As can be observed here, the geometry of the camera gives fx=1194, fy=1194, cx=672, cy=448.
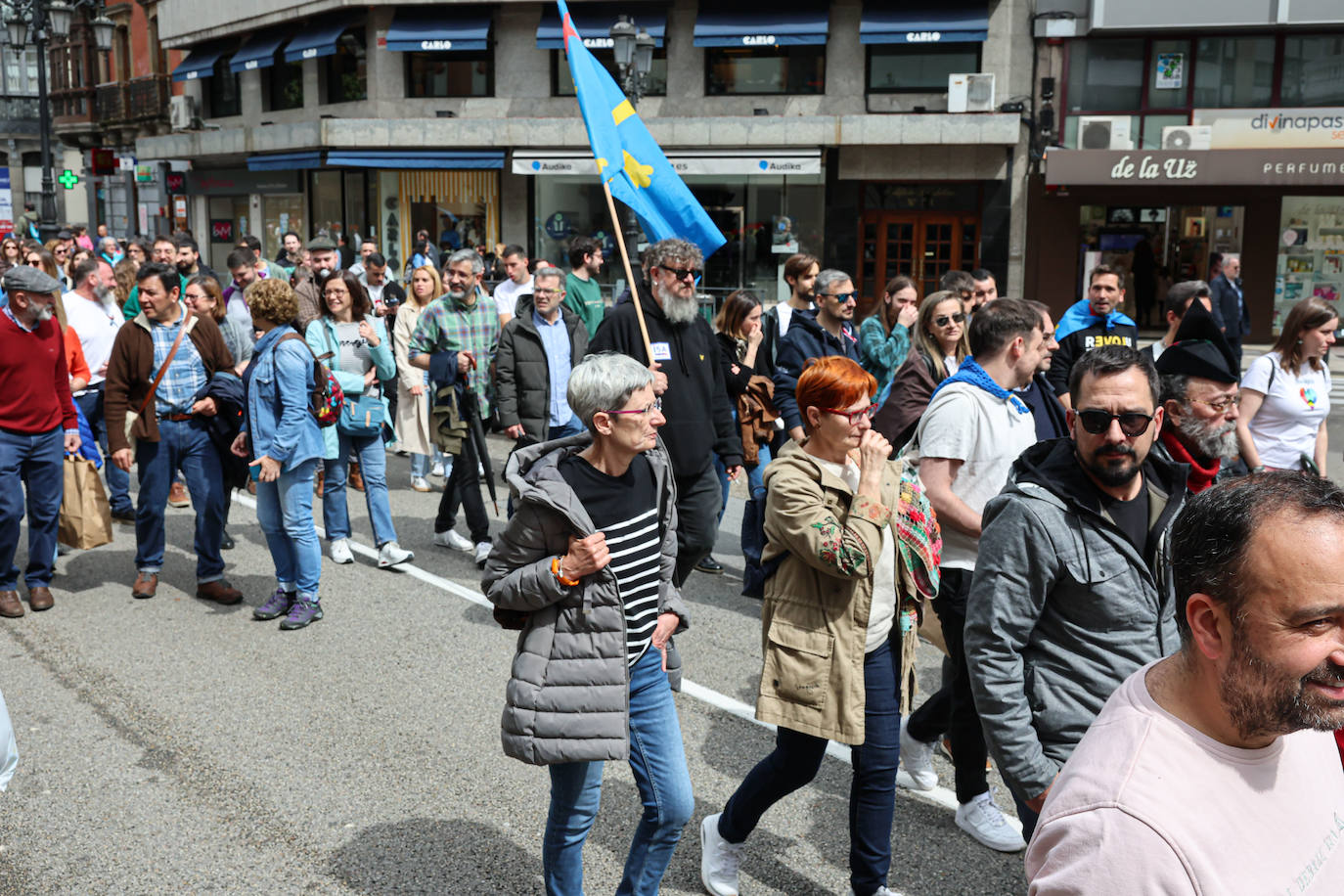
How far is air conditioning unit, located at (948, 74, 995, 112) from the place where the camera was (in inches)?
865

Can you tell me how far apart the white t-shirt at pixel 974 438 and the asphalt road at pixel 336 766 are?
1225mm

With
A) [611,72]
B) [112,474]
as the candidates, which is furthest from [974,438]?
[611,72]

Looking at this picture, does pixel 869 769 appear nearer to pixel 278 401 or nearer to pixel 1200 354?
pixel 1200 354

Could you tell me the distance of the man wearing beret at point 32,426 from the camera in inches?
260

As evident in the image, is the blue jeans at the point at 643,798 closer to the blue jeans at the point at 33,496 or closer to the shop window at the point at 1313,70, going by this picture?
the blue jeans at the point at 33,496

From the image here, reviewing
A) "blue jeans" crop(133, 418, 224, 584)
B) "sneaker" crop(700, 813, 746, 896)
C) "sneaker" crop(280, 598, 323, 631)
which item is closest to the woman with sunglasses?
"sneaker" crop(700, 813, 746, 896)

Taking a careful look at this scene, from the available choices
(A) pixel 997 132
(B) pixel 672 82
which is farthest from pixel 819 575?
(B) pixel 672 82

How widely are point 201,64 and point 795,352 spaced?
28.8 meters

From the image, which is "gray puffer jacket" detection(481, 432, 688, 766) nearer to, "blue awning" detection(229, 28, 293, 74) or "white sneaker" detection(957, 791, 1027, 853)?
"white sneaker" detection(957, 791, 1027, 853)

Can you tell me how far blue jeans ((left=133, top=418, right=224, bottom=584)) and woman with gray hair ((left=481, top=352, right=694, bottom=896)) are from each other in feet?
13.6

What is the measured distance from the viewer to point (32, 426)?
6.77m

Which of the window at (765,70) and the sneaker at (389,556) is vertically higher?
the window at (765,70)

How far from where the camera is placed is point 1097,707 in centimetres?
Result: 295

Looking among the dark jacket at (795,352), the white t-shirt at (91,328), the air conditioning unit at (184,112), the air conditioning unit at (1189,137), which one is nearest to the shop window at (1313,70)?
the air conditioning unit at (1189,137)
